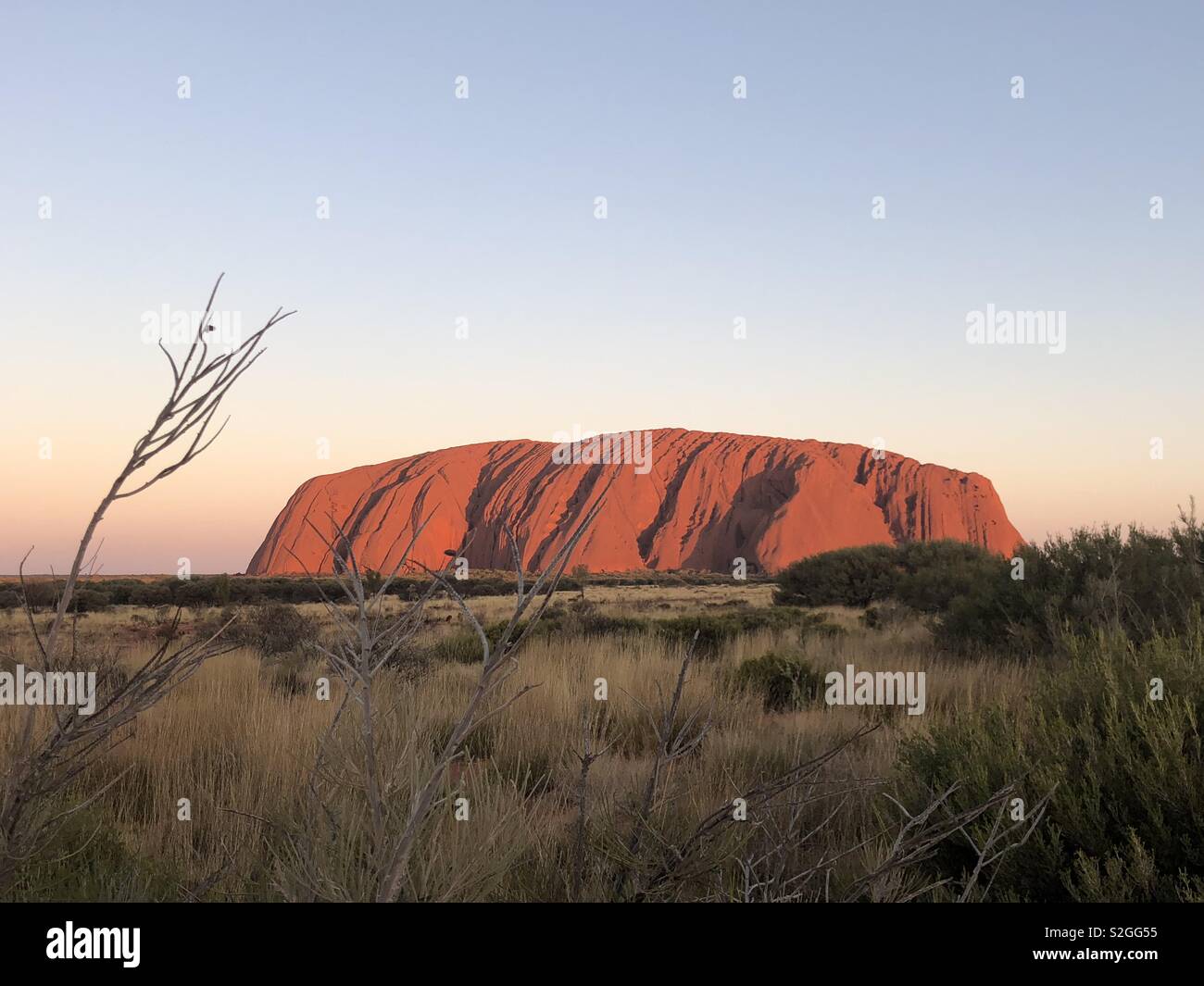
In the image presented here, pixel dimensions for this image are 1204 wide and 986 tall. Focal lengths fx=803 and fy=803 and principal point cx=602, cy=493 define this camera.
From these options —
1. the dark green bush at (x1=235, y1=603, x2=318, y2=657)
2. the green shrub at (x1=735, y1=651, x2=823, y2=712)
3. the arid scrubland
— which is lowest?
the dark green bush at (x1=235, y1=603, x2=318, y2=657)

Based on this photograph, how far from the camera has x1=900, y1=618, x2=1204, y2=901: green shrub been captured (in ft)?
9.81

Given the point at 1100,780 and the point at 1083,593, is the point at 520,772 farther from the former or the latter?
the point at 1083,593

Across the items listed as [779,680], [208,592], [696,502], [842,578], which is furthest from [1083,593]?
[696,502]

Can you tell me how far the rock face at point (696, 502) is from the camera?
75.8m

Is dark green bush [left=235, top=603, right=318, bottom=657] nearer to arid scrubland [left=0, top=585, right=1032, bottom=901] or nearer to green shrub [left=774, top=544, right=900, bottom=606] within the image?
arid scrubland [left=0, top=585, right=1032, bottom=901]

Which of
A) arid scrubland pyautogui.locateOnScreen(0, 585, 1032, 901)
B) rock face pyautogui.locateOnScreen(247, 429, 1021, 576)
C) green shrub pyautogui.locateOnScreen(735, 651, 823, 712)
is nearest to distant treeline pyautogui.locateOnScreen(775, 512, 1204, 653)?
arid scrubland pyautogui.locateOnScreen(0, 585, 1032, 901)

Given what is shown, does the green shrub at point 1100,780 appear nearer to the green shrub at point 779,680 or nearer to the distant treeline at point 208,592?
the green shrub at point 779,680

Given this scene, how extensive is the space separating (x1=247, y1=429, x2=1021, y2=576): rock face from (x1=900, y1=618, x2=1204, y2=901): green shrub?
215ft

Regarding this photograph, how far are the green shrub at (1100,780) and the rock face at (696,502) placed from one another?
65649mm

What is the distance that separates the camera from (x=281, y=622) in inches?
473
